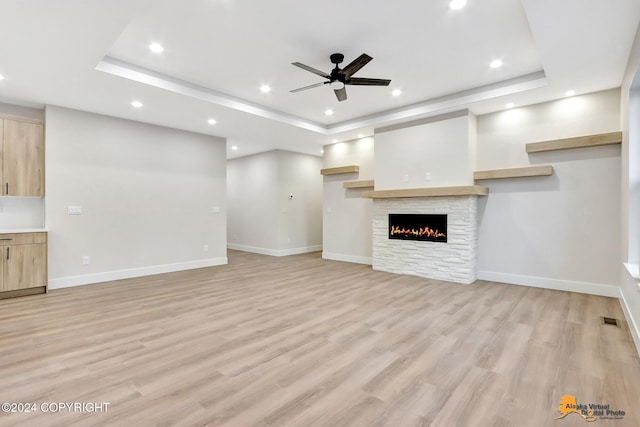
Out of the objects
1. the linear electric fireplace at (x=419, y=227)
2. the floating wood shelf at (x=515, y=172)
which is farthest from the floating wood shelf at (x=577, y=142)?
the linear electric fireplace at (x=419, y=227)

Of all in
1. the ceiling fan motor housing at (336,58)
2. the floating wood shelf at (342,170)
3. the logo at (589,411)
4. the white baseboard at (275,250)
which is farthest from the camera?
the white baseboard at (275,250)

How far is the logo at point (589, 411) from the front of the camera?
5.97 ft

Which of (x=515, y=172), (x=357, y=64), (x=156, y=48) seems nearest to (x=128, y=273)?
(x=156, y=48)

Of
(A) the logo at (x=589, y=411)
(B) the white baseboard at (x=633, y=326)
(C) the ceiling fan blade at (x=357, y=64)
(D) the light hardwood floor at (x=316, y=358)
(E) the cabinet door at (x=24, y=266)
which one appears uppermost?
(C) the ceiling fan blade at (x=357, y=64)

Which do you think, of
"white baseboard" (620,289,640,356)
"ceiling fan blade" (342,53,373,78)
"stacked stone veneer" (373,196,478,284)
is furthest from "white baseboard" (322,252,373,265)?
"ceiling fan blade" (342,53,373,78)

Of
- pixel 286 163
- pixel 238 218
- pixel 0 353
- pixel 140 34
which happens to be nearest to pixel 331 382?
pixel 0 353

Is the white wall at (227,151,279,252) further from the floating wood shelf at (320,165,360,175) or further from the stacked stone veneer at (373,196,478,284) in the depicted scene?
the stacked stone veneer at (373,196,478,284)

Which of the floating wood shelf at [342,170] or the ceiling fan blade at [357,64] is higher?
the ceiling fan blade at [357,64]

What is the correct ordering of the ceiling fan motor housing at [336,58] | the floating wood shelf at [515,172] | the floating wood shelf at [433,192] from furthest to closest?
the floating wood shelf at [433,192], the floating wood shelf at [515,172], the ceiling fan motor housing at [336,58]

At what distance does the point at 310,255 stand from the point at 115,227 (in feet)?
14.9

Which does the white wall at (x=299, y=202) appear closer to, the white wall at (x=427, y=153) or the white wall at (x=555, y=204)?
the white wall at (x=427, y=153)

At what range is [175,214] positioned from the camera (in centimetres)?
623

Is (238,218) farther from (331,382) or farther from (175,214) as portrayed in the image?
(331,382)

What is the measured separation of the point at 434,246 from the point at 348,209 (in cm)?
245
